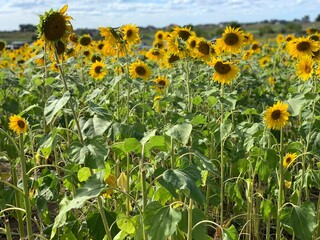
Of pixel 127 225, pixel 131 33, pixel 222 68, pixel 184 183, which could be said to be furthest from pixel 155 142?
pixel 131 33

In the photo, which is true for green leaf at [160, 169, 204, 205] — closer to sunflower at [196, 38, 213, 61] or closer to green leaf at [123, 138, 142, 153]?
green leaf at [123, 138, 142, 153]

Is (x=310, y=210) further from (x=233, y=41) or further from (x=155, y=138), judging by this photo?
(x=233, y=41)

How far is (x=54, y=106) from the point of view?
188 cm

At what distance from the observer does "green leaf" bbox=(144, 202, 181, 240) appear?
175cm

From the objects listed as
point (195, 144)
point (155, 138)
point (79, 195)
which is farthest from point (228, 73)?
point (79, 195)

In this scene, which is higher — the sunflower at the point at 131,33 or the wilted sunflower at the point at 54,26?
the wilted sunflower at the point at 54,26

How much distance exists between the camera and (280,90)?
5816mm

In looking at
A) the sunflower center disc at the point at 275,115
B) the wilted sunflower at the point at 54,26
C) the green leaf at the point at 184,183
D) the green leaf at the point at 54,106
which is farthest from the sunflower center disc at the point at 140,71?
the green leaf at the point at 184,183

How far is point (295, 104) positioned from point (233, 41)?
1.47 metres

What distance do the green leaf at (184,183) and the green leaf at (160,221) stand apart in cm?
14

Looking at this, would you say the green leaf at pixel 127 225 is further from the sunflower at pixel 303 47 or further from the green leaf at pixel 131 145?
the sunflower at pixel 303 47

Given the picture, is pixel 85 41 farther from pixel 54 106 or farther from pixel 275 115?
pixel 54 106

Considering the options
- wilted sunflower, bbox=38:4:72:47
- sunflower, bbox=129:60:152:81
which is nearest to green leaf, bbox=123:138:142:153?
wilted sunflower, bbox=38:4:72:47

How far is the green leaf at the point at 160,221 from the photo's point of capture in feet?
5.73
